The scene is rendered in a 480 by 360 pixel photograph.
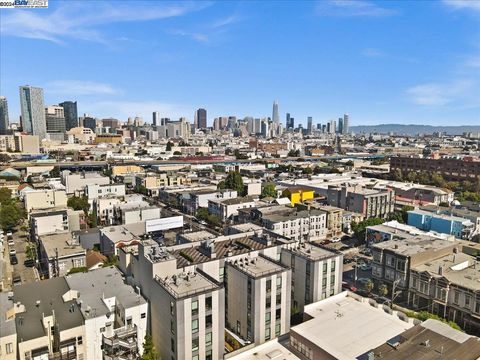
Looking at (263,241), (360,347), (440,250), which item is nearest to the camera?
(360,347)

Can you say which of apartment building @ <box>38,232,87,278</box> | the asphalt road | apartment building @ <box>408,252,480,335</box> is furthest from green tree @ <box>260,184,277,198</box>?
the asphalt road

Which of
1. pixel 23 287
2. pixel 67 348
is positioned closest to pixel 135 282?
pixel 67 348

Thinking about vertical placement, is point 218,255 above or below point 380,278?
above

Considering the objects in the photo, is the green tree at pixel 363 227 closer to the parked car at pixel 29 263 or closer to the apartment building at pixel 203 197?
the apartment building at pixel 203 197

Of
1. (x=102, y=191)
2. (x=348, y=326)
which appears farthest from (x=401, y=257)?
(x=102, y=191)

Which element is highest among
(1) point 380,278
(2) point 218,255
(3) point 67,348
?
(2) point 218,255

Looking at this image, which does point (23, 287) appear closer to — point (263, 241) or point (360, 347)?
point (263, 241)

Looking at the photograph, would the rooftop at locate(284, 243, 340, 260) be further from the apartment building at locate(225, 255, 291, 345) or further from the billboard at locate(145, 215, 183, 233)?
the billboard at locate(145, 215, 183, 233)
